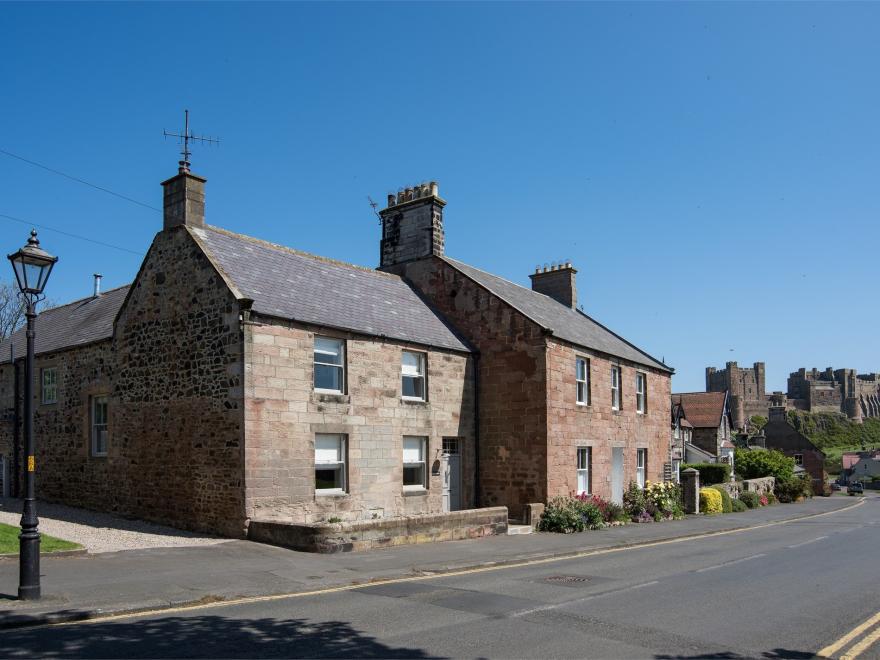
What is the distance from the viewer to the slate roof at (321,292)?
17.7 metres

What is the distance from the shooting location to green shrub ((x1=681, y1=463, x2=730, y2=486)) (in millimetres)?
43812

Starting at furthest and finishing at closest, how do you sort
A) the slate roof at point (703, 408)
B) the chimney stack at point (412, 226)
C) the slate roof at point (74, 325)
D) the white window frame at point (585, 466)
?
the slate roof at point (703, 408) < the chimney stack at point (412, 226) < the white window frame at point (585, 466) < the slate roof at point (74, 325)

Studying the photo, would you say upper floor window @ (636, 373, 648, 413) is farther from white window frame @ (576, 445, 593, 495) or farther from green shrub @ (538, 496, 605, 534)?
green shrub @ (538, 496, 605, 534)

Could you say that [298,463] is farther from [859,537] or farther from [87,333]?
[859,537]

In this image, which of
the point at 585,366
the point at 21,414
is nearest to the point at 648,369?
the point at 585,366

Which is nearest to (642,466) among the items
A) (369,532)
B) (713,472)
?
(369,532)

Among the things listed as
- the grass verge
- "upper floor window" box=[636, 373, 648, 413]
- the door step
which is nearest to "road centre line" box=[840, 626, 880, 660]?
the door step

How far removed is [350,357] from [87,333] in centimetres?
947

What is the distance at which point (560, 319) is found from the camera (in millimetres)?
27656

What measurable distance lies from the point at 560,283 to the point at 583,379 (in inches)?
343

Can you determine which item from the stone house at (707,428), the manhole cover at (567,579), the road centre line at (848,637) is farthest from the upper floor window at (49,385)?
the stone house at (707,428)

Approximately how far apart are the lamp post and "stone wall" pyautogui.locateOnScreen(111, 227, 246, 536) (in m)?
6.43

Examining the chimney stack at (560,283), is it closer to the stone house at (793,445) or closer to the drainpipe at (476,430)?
the drainpipe at (476,430)

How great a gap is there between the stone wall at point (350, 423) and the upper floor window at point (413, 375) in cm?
23
